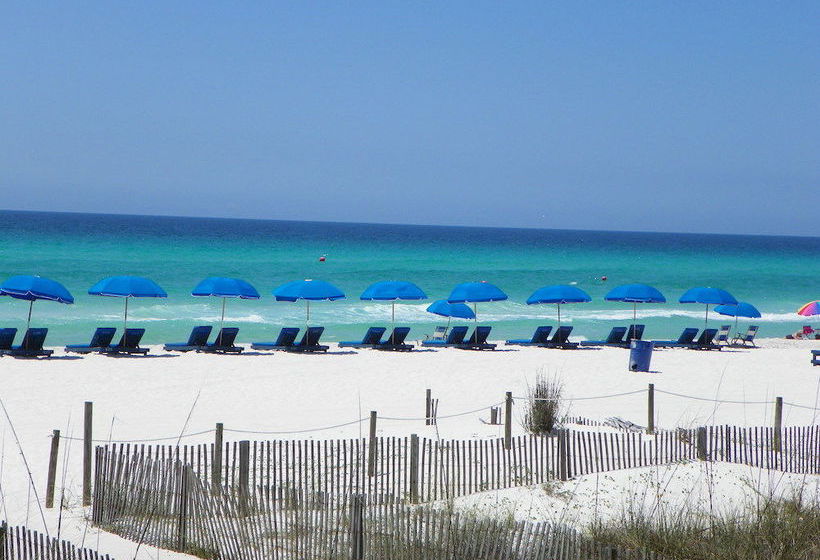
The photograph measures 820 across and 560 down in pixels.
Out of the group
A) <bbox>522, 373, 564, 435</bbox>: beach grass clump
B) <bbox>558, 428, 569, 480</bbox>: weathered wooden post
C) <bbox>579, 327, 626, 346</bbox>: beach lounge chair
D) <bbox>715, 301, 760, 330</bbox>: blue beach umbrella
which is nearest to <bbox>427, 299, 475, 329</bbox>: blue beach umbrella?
<bbox>579, 327, 626, 346</bbox>: beach lounge chair

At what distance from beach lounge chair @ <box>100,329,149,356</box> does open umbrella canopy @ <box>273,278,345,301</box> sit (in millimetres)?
3490

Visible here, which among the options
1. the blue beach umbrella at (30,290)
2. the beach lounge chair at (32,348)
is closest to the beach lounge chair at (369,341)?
the blue beach umbrella at (30,290)

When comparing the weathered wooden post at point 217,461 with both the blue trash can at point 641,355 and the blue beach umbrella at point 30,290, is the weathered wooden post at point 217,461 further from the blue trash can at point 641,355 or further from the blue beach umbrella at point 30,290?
the blue trash can at point 641,355

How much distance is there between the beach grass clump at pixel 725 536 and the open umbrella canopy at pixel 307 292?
647 inches

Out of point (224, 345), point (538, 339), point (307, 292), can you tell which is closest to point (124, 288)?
point (224, 345)

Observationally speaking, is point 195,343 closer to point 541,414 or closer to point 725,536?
point 541,414

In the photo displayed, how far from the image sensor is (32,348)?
69.5 feet

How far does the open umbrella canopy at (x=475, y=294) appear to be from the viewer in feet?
84.5

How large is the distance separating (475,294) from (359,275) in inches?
1531

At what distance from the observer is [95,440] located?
41.6ft

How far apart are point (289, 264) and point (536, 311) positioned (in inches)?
1247

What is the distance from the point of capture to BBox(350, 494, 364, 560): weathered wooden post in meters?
7.50

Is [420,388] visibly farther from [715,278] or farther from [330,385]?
[715,278]

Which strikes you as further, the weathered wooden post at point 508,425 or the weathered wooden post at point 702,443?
the weathered wooden post at point 702,443
